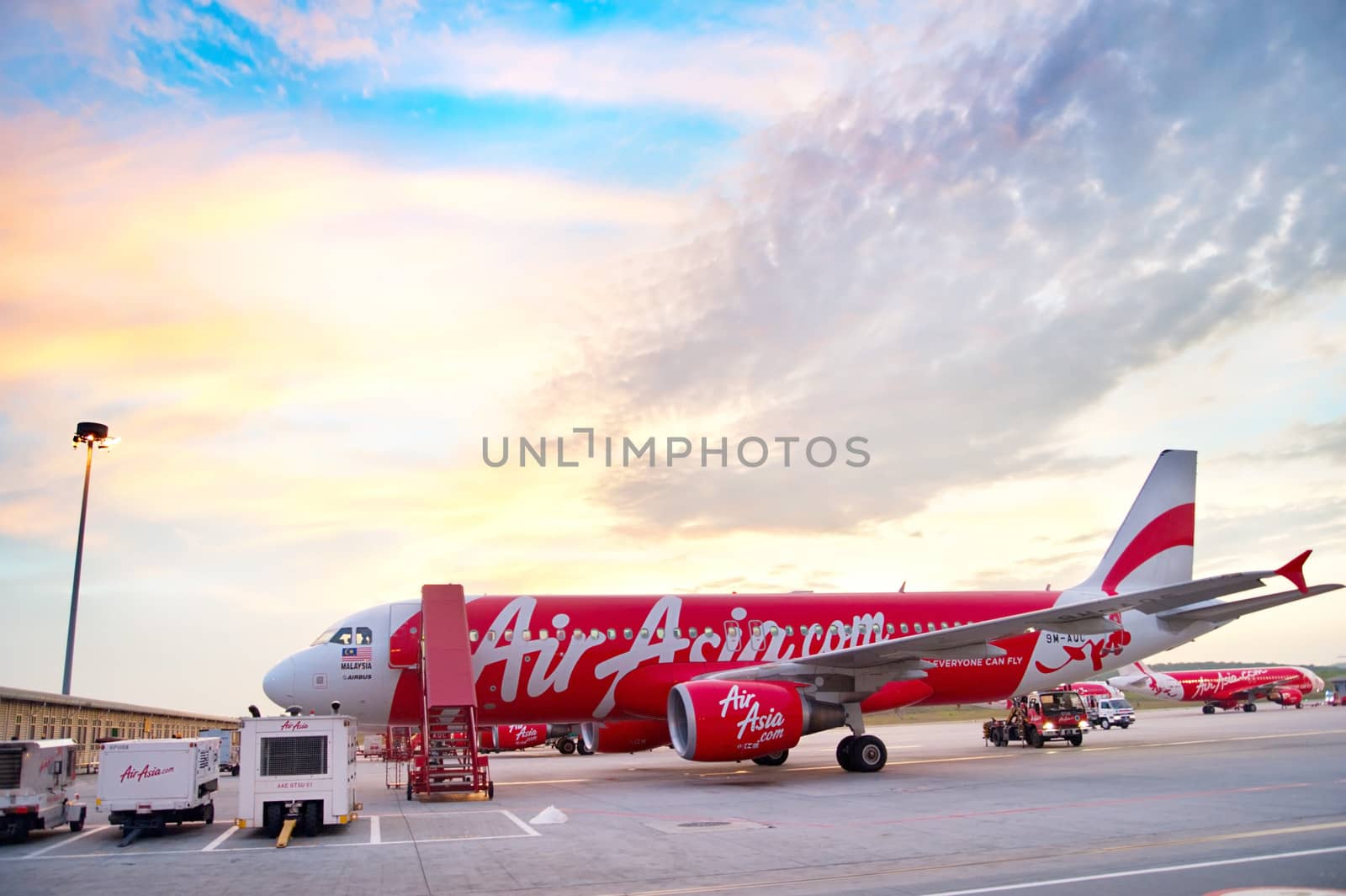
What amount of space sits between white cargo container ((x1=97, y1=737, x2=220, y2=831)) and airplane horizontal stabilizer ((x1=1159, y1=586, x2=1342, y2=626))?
2035 cm

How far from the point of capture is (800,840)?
489 inches

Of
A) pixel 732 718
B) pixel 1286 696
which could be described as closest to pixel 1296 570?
pixel 732 718

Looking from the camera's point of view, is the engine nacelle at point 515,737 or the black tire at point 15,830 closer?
the black tire at point 15,830

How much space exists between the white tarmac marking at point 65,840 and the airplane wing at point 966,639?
12113 millimetres

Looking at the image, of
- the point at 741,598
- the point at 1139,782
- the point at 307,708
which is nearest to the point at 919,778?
the point at 1139,782

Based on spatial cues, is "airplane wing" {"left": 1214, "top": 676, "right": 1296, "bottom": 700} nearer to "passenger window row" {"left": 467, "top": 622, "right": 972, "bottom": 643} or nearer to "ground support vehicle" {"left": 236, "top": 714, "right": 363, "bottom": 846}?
"passenger window row" {"left": 467, "top": 622, "right": 972, "bottom": 643}

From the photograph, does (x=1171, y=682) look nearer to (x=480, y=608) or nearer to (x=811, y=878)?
(x=480, y=608)

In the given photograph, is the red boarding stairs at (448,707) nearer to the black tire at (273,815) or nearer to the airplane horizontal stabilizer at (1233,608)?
the black tire at (273,815)

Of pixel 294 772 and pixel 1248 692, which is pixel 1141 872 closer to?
pixel 294 772

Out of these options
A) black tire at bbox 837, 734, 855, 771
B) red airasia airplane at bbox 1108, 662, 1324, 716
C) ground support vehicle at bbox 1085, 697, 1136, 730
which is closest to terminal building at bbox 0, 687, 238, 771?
black tire at bbox 837, 734, 855, 771

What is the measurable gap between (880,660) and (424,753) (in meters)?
9.68

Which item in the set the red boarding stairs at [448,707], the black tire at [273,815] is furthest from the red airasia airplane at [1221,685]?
the black tire at [273,815]

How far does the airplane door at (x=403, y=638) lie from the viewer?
21969mm

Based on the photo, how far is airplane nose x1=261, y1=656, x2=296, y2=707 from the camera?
21.4 meters
